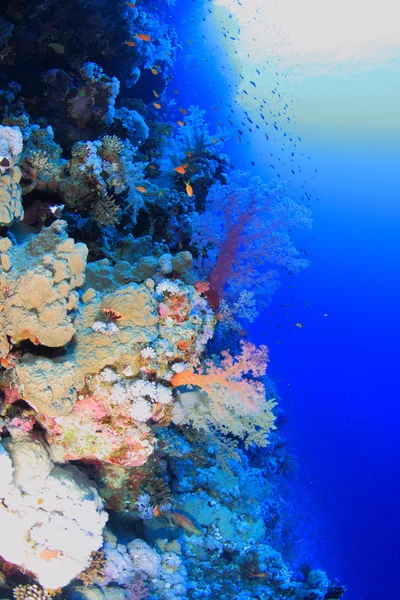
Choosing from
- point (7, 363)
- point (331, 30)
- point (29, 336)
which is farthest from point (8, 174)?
point (331, 30)

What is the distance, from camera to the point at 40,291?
348cm

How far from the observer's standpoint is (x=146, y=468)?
17.6 feet

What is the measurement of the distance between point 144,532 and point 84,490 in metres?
1.82

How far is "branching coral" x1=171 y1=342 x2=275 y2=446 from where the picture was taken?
15.4ft

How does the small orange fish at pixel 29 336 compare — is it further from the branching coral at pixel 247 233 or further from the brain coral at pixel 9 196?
the branching coral at pixel 247 233

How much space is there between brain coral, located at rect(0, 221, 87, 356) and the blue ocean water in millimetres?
1974

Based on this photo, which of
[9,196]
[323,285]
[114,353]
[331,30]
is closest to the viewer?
[9,196]

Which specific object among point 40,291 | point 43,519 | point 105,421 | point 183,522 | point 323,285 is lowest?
point 43,519

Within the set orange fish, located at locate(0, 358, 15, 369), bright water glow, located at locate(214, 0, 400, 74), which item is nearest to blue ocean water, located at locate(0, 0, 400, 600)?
bright water glow, located at locate(214, 0, 400, 74)

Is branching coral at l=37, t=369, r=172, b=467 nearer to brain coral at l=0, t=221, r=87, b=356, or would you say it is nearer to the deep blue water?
brain coral at l=0, t=221, r=87, b=356

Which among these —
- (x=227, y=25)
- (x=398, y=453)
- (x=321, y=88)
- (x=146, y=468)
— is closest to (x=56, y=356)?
(x=146, y=468)

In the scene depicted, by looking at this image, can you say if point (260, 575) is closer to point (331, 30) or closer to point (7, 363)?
point (7, 363)

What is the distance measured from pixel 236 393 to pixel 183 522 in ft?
9.26

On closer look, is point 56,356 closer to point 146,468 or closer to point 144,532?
point 146,468
